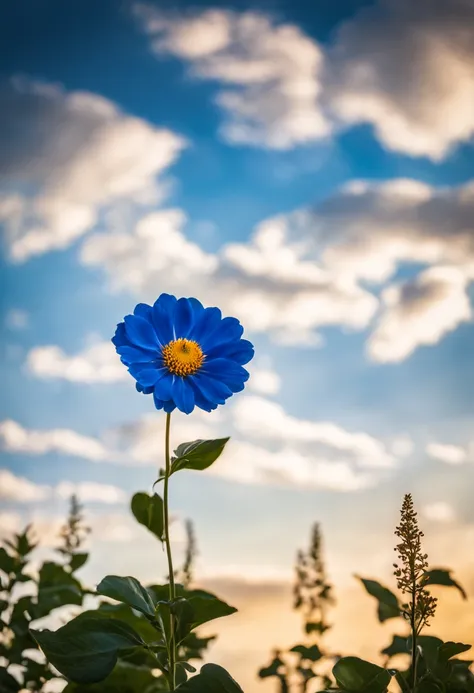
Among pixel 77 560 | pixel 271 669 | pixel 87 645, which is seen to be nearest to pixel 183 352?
pixel 87 645

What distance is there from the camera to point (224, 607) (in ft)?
6.49

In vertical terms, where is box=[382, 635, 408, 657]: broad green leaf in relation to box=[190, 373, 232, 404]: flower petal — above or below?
below

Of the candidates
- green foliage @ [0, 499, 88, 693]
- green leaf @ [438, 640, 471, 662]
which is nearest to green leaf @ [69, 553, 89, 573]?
green foliage @ [0, 499, 88, 693]

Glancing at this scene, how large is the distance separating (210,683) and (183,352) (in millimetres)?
829

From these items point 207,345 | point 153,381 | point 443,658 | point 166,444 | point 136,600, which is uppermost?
point 207,345

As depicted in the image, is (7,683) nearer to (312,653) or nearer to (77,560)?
(77,560)

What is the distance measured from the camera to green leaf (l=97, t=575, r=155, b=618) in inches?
76.0

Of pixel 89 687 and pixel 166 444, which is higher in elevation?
pixel 166 444

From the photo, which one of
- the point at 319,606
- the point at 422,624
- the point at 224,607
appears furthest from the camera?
the point at 319,606

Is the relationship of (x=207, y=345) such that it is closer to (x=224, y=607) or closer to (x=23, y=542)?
(x=224, y=607)

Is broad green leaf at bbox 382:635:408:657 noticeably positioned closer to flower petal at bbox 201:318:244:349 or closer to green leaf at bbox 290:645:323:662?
green leaf at bbox 290:645:323:662

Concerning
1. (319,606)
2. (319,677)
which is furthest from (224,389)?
(319,606)

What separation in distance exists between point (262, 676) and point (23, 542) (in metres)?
1.14

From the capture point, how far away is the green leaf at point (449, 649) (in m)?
2.00
